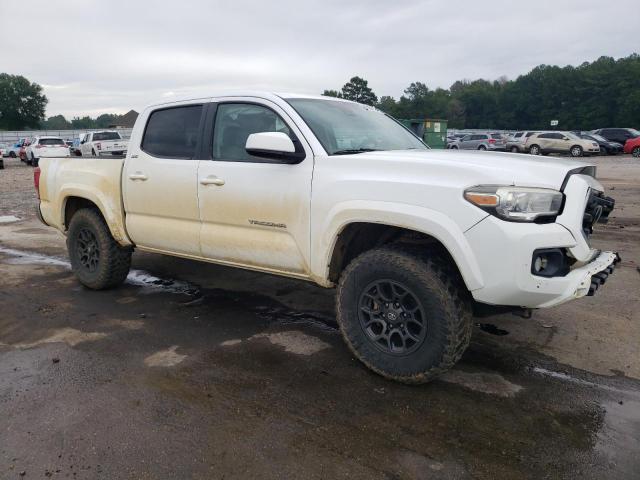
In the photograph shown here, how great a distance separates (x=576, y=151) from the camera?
2841 cm

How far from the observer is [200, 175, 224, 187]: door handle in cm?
404

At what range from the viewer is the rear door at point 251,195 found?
3650 millimetres

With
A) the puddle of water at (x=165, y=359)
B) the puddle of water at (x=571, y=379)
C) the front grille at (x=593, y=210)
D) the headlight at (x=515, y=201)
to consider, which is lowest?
the puddle of water at (x=571, y=379)

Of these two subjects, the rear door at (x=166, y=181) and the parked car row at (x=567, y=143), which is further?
the parked car row at (x=567, y=143)

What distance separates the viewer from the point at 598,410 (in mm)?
3041

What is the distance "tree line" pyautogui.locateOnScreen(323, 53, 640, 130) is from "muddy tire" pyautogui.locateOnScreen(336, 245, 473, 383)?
65.5m

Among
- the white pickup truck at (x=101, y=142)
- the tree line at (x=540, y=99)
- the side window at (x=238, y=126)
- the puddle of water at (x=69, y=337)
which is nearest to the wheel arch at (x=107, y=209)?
the puddle of water at (x=69, y=337)

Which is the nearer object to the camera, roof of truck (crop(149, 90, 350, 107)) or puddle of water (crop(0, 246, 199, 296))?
roof of truck (crop(149, 90, 350, 107))

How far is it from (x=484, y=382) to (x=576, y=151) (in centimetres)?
2875

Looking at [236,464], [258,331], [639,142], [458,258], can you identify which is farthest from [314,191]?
[639,142]

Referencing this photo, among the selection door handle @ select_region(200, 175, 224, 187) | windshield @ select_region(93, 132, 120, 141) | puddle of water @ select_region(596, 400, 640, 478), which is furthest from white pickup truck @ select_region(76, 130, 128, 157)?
puddle of water @ select_region(596, 400, 640, 478)

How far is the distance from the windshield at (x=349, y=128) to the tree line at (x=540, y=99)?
64027 millimetres

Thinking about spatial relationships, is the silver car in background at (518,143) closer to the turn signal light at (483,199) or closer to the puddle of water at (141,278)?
the puddle of water at (141,278)

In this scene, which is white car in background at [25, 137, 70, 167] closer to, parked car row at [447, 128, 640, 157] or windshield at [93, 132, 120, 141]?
windshield at [93, 132, 120, 141]
